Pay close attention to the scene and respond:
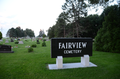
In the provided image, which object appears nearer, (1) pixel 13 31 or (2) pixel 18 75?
(2) pixel 18 75

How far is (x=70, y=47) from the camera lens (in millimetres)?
7117

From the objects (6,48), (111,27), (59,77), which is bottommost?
(59,77)

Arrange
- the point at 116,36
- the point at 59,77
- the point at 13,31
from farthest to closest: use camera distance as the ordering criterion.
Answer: the point at 13,31
the point at 116,36
the point at 59,77

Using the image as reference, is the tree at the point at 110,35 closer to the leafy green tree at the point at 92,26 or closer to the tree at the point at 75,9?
the tree at the point at 75,9

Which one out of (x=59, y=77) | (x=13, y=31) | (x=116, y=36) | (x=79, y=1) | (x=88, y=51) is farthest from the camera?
(x=13, y=31)

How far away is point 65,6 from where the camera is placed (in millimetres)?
22141

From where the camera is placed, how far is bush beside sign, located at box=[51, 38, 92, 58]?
22.5ft

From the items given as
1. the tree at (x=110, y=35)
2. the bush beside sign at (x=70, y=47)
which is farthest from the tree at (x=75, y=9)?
the bush beside sign at (x=70, y=47)

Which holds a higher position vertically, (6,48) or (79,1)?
(79,1)

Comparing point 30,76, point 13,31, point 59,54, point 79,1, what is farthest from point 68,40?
point 13,31

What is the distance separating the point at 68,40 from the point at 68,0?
17.4m

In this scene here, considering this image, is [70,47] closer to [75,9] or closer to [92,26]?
[75,9]

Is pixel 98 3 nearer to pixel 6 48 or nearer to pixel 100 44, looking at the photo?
pixel 100 44

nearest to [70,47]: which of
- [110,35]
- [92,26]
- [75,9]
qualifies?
[110,35]
